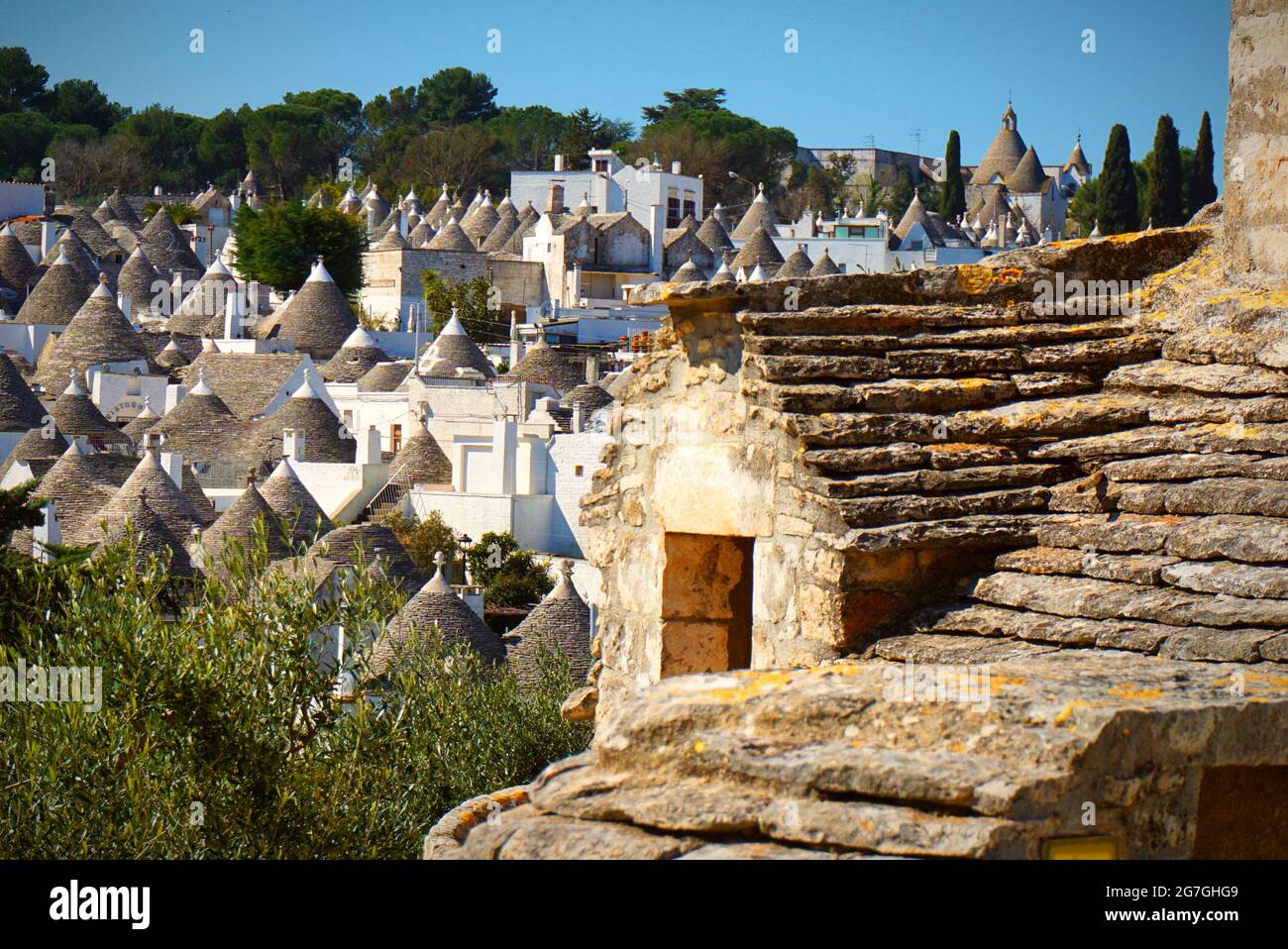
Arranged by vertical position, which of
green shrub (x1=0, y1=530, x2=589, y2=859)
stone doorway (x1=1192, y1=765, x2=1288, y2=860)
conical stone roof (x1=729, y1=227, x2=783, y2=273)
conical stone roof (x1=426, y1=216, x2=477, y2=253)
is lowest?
green shrub (x1=0, y1=530, x2=589, y2=859)

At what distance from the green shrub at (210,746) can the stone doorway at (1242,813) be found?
14.2 ft

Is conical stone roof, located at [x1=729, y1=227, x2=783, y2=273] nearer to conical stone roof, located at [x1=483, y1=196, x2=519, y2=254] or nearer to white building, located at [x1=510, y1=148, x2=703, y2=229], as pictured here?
white building, located at [x1=510, y1=148, x2=703, y2=229]

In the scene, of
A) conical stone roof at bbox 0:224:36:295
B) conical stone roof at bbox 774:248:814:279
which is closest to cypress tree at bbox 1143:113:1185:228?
conical stone roof at bbox 774:248:814:279

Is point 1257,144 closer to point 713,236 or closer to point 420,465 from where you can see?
point 420,465

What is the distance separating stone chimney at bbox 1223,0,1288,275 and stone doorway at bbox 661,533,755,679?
1.75 m

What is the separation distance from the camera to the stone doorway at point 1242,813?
387 cm

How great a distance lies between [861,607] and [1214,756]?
1.52 meters

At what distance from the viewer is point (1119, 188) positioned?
61.1m

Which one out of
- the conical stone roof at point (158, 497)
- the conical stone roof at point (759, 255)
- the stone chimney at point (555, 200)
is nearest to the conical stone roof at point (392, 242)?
the stone chimney at point (555, 200)

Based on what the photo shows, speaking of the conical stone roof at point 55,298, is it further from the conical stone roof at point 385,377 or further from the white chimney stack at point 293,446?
the white chimney stack at point 293,446

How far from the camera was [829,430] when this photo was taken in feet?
16.6

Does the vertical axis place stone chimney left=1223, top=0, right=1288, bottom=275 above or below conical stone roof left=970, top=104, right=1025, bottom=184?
below

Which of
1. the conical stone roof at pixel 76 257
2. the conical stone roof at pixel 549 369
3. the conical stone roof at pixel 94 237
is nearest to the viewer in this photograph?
the conical stone roof at pixel 549 369

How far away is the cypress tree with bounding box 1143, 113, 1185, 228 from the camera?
5119 cm
